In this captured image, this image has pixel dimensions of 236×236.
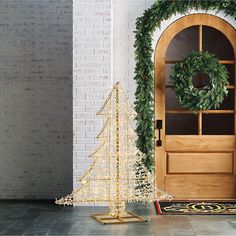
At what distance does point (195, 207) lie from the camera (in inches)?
284

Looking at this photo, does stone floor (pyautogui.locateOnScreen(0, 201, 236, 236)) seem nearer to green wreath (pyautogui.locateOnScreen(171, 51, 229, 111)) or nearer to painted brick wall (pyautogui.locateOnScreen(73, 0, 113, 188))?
painted brick wall (pyautogui.locateOnScreen(73, 0, 113, 188))

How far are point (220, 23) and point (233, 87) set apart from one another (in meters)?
0.84

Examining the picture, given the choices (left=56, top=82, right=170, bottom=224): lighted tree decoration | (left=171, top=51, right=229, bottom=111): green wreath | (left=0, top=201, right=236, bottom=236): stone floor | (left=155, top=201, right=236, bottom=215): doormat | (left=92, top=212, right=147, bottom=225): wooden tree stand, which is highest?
(left=171, top=51, right=229, bottom=111): green wreath

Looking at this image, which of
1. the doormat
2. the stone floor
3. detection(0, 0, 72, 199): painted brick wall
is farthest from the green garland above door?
detection(0, 0, 72, 199): painted brick wall

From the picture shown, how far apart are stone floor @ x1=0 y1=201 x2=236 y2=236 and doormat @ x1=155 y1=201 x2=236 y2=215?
0.16 metres

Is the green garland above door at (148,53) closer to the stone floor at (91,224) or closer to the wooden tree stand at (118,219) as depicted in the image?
the stone floor at (91,224)

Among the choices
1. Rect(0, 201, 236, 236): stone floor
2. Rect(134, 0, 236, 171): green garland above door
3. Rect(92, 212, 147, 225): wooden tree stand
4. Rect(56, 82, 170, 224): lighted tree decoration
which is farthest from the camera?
Rect(134, 0, 236, 171): green garland above door

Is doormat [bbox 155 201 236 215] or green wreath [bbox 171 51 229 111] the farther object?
green wreath [bbox 171 51 229 111]

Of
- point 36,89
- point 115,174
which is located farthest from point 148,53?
point 115,174

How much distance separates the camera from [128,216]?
6.58m

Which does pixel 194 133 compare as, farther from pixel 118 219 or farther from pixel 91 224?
pixel 91 224

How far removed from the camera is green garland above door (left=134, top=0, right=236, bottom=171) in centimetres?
764

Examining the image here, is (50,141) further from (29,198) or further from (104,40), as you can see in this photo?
(104,40)

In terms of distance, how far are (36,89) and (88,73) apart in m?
1.12
